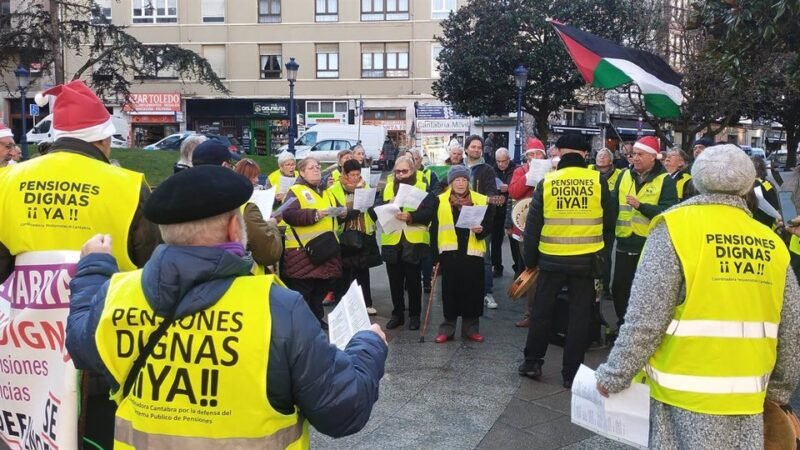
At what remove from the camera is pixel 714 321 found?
2615 millimetres

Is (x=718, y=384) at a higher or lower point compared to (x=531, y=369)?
higher

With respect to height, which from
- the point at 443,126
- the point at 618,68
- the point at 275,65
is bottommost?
the point at 618,68

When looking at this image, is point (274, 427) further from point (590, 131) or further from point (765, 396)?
point (590, 131)

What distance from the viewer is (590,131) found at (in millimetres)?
39500

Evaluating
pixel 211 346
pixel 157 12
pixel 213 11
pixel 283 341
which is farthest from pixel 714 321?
pixel 157 12

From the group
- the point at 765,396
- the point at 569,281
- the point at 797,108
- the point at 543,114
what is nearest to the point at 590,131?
the point at 543,114

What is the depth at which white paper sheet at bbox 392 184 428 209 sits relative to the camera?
21.9 feet

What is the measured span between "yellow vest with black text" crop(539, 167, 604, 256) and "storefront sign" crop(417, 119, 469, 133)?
32.1 metres

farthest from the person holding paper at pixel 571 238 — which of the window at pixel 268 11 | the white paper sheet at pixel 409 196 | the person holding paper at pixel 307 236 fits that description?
the window at pixel 268 11

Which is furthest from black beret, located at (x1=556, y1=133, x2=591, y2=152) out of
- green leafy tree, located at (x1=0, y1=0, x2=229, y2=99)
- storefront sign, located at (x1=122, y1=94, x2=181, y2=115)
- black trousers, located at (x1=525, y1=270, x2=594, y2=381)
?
storefront sign, located at (x1=122, y1=94, x2=181, y2=115)

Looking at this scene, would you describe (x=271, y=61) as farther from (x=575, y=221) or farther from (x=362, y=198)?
(x=575, y=221)

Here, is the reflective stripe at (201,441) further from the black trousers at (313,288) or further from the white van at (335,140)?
the white van at (335,140)

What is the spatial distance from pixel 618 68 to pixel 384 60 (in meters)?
34.1

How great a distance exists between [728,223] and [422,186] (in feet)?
15.0
